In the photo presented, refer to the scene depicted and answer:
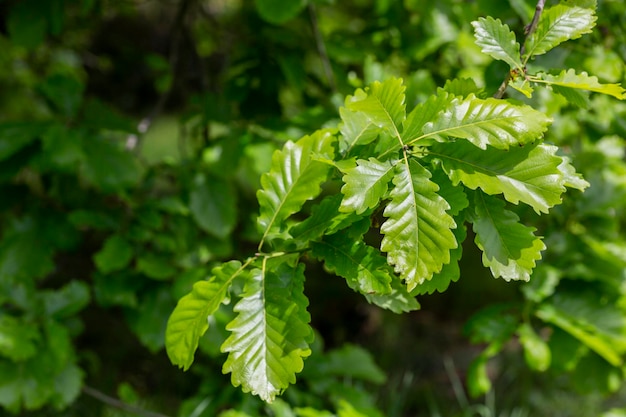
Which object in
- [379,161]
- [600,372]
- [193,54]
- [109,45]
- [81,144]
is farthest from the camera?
[109,45]

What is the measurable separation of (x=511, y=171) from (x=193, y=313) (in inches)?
18.8

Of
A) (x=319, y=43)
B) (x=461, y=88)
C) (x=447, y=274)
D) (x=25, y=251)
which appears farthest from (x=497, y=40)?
(x=25, y=251)

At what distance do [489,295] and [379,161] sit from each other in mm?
2896

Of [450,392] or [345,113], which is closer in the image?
[345,113]

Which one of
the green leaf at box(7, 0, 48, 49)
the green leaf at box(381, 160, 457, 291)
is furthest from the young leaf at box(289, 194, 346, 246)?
the green leaf at box(7, 0, 48, 49)

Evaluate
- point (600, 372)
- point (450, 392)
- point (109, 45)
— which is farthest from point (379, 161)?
point (109, 45)

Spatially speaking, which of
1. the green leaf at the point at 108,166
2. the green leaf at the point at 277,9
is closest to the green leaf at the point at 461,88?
the green leaf at the point at 277,9

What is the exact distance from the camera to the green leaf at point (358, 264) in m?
0.84

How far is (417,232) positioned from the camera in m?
0.77

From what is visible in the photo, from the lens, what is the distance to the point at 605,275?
1729mm

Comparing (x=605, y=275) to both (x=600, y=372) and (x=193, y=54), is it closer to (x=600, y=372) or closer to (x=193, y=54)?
(x=600, y=372)

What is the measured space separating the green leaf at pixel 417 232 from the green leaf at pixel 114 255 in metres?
1.10

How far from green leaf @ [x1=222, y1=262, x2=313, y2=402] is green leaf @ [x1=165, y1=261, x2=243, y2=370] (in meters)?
0.04

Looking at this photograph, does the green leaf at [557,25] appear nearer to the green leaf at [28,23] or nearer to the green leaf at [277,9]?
the green leaf at [277,9]
